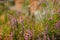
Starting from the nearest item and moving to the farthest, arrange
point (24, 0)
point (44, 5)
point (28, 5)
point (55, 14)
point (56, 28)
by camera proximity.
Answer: point (56, 28) → point (55, 14) → point (44, 5) → point (28, 5) → point (24, 0)

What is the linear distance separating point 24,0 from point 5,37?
104 inches

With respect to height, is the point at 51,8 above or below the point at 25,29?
above

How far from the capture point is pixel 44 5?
15.4ft

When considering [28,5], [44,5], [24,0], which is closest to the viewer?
[44,5]

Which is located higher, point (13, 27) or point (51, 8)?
point (51, 8)

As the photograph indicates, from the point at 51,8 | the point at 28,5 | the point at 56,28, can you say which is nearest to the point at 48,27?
the point at 56,28

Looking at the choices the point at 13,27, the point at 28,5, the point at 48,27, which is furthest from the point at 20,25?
the point at 28,5

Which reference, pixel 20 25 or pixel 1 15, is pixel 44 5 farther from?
pixel 1 15

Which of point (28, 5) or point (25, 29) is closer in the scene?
point (25, 29)

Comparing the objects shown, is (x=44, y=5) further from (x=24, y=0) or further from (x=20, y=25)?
(x=24, y=0)

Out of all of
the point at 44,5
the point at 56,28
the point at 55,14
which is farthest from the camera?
the point at 44,5

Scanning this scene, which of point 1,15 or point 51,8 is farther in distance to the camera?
point 1,15

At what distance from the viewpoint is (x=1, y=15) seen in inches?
257

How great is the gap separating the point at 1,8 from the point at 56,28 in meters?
3.53
